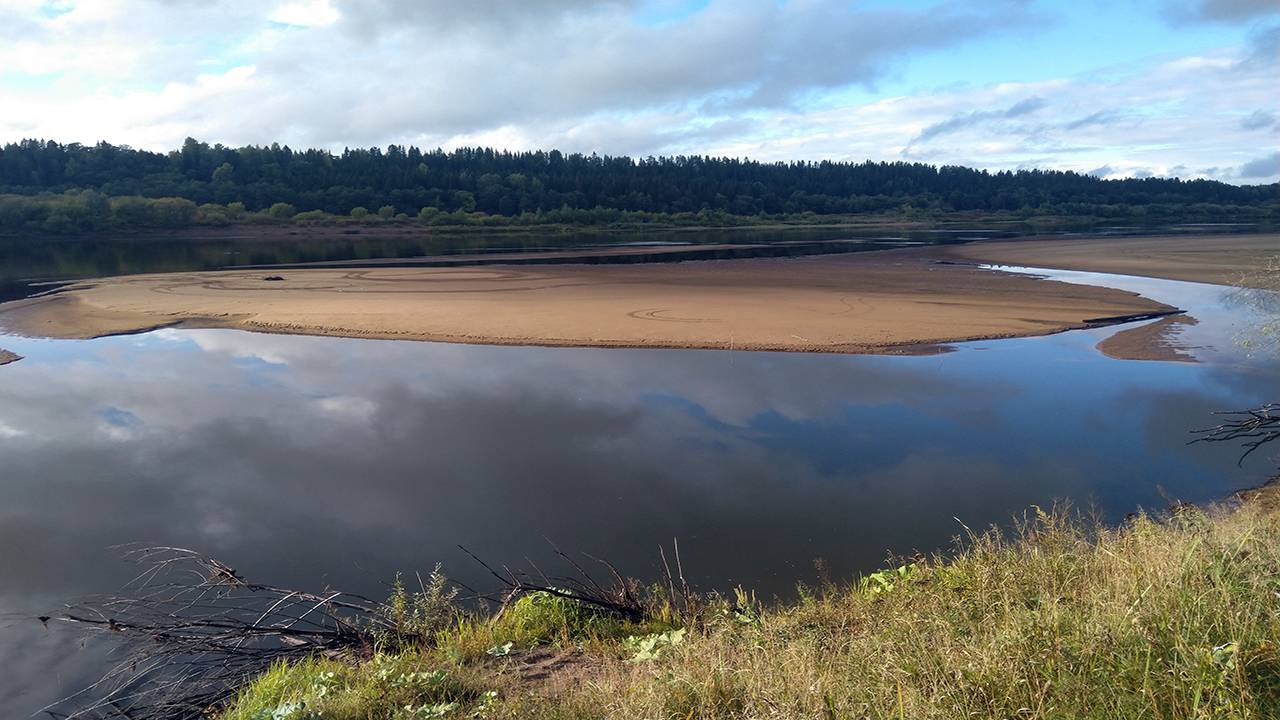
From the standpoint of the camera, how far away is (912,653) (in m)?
3.63

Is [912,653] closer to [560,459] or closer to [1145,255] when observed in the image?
[560,459]

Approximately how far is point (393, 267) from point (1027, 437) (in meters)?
31.0

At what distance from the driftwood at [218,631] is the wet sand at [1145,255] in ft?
85.0

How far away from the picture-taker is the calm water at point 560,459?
283 inches

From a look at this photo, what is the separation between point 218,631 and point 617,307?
16.4 metres

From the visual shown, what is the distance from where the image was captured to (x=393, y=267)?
35656mm

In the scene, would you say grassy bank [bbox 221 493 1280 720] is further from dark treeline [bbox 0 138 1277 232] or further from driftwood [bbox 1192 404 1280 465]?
dark treeline [bbox 0 138 1277 232]

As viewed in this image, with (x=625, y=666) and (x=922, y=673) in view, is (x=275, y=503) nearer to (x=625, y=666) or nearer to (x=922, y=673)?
(x=625, y=666)

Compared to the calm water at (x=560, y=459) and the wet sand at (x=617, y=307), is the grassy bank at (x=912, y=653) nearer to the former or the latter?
the calm water at (x=560, y=459)

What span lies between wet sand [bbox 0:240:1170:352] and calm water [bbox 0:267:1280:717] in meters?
2.14

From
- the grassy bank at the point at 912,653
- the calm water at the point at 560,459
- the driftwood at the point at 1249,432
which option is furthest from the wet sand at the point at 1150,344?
the grassy bank at the point at 912,653

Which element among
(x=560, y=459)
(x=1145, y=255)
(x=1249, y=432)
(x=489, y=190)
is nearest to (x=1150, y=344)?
(x=1249, y=432)

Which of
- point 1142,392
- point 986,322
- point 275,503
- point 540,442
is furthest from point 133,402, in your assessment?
point 986,322

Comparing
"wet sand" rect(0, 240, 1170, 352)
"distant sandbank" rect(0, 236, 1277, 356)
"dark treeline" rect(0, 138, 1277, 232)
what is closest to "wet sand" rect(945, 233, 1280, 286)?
"distant sandbank" rect(0, 236, 1277, 356)
